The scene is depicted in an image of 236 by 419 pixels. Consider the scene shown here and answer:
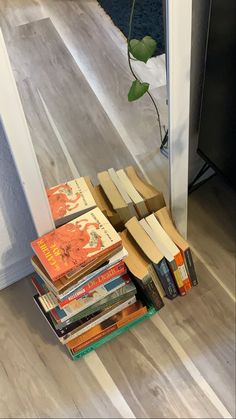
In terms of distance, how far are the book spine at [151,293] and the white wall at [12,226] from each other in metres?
0.36

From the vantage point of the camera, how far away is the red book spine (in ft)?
3.79

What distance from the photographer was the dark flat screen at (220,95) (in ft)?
3.65

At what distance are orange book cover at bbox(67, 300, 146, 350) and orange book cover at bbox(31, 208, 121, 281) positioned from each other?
28 centimetres

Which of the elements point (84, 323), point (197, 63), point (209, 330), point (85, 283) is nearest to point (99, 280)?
point (85, 283)

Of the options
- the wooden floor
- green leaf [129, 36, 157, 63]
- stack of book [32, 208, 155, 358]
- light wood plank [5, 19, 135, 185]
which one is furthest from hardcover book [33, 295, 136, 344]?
green leaf [129, 36, 157, 63]

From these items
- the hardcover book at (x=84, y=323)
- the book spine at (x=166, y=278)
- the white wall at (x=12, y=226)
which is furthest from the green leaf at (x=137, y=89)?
the hardcover book at (x=84, y=323)

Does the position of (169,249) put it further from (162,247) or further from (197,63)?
(197,63)

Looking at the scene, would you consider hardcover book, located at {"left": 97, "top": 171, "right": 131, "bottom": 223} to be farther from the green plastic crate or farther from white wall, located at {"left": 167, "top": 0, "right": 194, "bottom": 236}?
the green plastic crate

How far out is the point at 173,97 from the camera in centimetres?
109

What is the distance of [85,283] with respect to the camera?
114 cm

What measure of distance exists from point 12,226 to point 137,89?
1.68 feet

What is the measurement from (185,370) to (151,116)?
0.68 meters

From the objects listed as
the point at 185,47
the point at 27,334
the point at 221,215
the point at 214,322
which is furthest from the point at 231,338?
the point at 185,47

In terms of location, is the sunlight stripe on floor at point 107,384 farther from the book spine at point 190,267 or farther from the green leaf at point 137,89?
the green leaf at point 137,89
